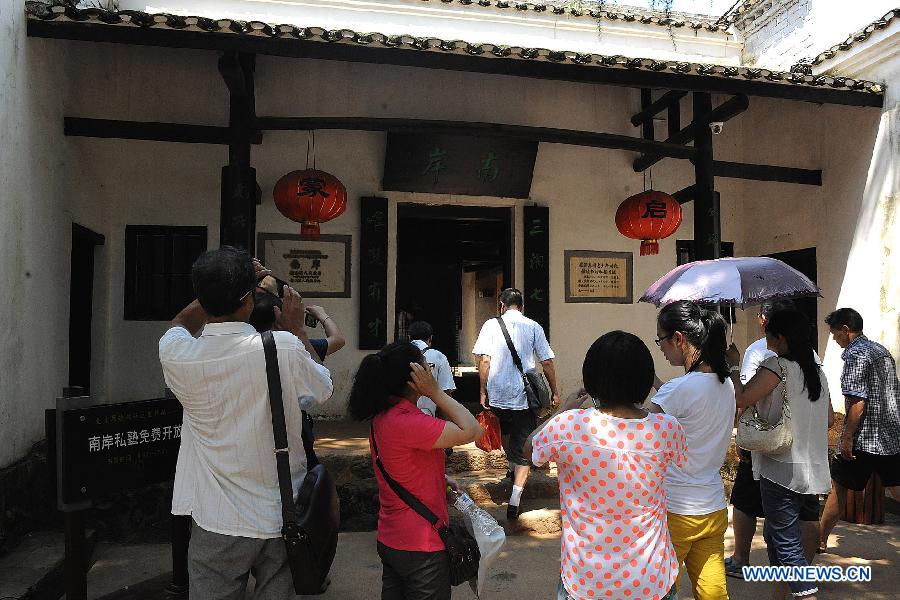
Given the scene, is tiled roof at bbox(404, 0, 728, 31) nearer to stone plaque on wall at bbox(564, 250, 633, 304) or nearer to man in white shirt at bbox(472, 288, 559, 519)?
stone plaque on wall at bbox(564, 250, 633, 304)

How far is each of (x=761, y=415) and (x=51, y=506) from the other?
4729 millimetres

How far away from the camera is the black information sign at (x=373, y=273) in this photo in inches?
289

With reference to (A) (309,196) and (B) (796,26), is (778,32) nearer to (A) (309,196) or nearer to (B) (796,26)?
(B) (796,26)

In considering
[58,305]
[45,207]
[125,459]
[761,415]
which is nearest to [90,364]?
[58,305]

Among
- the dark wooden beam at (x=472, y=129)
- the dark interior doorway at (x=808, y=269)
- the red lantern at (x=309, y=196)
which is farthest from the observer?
the dark interior doorway at (x=808, y=269)

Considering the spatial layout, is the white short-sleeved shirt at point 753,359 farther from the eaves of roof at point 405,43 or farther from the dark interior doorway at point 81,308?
the dark interior doorway at point 81,308

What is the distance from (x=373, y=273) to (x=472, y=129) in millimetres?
2083

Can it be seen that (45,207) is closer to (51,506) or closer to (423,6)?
(51,506)

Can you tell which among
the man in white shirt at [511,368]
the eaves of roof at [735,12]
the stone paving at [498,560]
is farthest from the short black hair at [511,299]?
the eaves of roof at [735,12]

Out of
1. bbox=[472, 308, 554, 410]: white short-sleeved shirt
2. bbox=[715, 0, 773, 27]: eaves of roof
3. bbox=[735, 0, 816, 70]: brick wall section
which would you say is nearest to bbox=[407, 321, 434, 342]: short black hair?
bbox=[472, 308, 554, 410]: white short-sleeved shirt

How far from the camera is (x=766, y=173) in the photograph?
7211 millimetres

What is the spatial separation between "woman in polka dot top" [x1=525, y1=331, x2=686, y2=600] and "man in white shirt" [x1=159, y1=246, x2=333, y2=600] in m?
0.91

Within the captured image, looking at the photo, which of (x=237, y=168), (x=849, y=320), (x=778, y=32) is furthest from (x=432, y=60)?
(x=778, y=32)

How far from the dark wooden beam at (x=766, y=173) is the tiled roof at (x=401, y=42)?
102 centimetres
